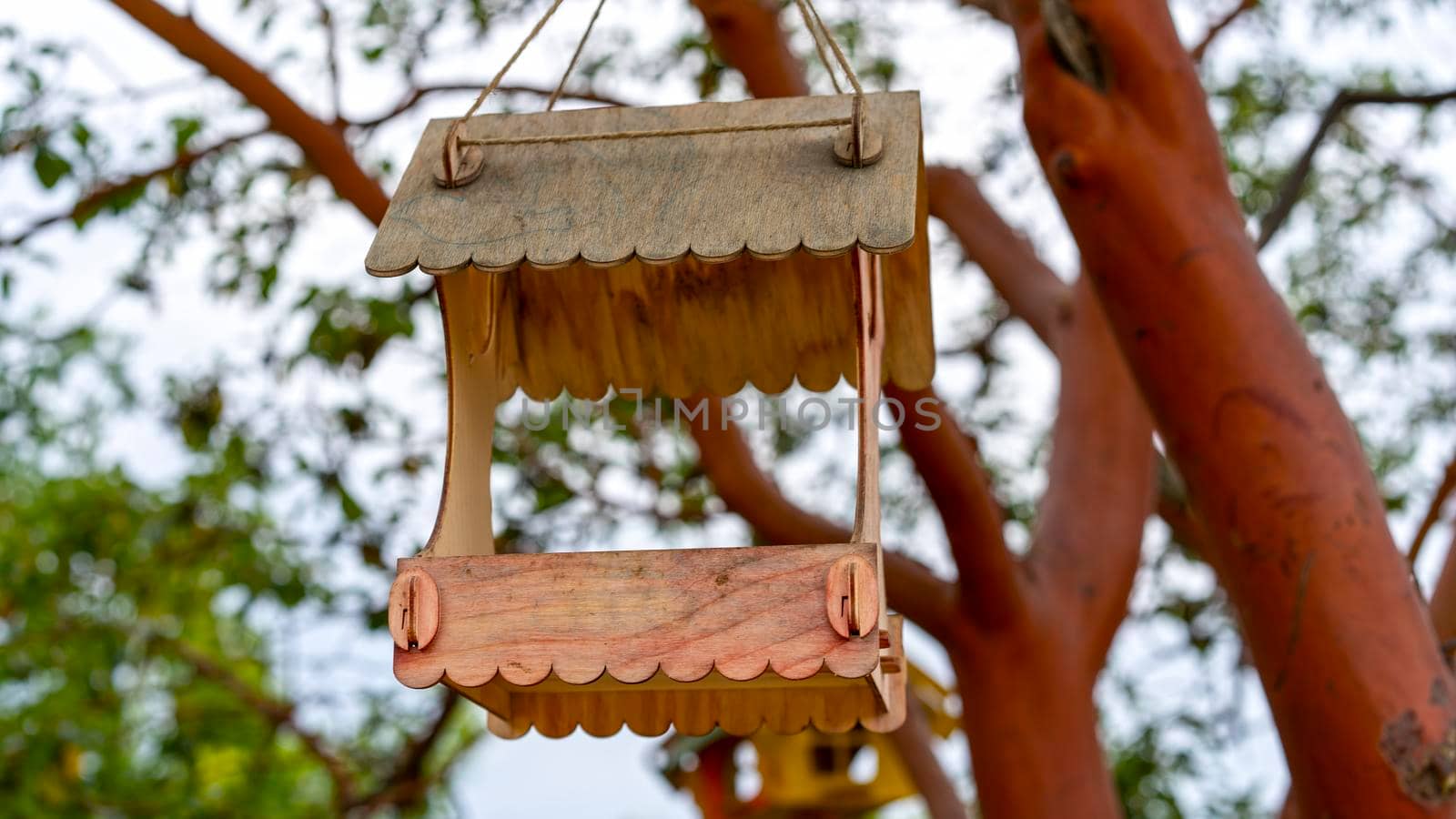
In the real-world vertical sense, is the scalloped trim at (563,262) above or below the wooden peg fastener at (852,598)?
above

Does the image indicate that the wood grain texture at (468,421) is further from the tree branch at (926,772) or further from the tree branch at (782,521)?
the tree branch at (926,772)

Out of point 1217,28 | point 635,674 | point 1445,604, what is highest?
point 1217,28

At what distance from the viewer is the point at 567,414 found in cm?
378

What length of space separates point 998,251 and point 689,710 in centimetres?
223

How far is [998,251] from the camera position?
404cm

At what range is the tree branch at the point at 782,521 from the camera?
315cm

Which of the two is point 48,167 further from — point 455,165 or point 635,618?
point 635,618

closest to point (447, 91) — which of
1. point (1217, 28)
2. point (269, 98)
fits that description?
point (269, 98)

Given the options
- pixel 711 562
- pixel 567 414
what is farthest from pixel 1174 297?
pixel 567 414

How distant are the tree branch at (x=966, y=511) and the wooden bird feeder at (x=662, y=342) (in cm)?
38

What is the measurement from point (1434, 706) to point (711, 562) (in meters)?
1.08

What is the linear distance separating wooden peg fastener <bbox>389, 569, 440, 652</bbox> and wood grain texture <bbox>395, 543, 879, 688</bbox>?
1cm

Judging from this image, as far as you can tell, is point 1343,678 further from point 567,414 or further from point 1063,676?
point 567,414

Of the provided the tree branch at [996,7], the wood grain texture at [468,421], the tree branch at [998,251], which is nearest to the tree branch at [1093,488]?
the tree branch at [998,251]
